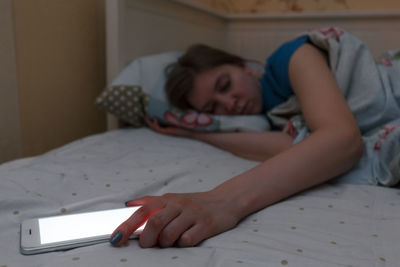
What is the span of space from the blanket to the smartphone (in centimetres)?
49

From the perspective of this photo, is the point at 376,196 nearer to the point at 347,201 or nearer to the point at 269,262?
the point at 347,201

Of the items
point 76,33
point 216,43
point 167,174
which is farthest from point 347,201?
point 216,43

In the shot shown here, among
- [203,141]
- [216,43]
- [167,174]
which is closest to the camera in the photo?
[167,174]

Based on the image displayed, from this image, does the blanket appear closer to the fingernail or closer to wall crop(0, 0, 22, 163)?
the fingernail

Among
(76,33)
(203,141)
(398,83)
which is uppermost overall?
(76,33)

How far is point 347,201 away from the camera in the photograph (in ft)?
2.06

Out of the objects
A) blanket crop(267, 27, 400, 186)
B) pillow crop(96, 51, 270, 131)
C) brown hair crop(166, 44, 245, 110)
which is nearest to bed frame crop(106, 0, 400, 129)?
pillow crop(96, 51, 270, 131)

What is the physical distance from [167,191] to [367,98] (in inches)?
21.4

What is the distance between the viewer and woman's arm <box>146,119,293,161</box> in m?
0.96

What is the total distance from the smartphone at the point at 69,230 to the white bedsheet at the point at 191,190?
0.03 ft

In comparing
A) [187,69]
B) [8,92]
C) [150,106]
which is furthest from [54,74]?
[187,69]

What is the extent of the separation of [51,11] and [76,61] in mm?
196

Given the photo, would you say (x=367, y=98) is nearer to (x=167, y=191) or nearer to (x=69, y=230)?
(x=167, y=191)

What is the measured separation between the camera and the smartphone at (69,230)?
0.44 metres
